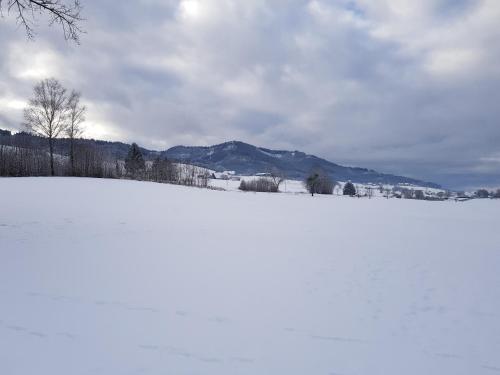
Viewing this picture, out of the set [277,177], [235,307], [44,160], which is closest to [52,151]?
[44,160]

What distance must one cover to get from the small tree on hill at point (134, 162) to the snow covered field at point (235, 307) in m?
56.1

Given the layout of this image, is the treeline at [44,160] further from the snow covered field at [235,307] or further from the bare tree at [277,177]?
the bare tree at [277,177]

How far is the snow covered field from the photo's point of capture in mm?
4418

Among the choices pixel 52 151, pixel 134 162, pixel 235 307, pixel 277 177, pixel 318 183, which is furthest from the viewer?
pixel 277 177

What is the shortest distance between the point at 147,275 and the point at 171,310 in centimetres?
230

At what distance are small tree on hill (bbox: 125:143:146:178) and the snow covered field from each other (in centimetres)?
5608

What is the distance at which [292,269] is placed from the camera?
9.15m

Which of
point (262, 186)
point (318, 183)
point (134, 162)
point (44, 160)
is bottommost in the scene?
point (262, 186)

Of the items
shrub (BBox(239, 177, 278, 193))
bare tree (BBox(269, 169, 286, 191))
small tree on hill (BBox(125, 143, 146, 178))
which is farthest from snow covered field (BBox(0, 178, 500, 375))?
bare tree (BBox(269, 169, 286, 191))

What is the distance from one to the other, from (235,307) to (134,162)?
67197 millimetres

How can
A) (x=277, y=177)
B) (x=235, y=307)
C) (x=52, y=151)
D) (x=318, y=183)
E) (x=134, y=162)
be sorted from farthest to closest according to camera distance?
A: (x=277, y=177) < (x=318, y=183) < (x=134, y=162) < (x=52, y=151) < (x=235, y=307)

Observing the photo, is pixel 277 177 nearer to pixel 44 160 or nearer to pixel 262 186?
pixel 262 186

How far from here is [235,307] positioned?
20.5 feet

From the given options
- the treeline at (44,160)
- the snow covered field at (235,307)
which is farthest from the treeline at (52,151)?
the snow covered field at (235,307)
